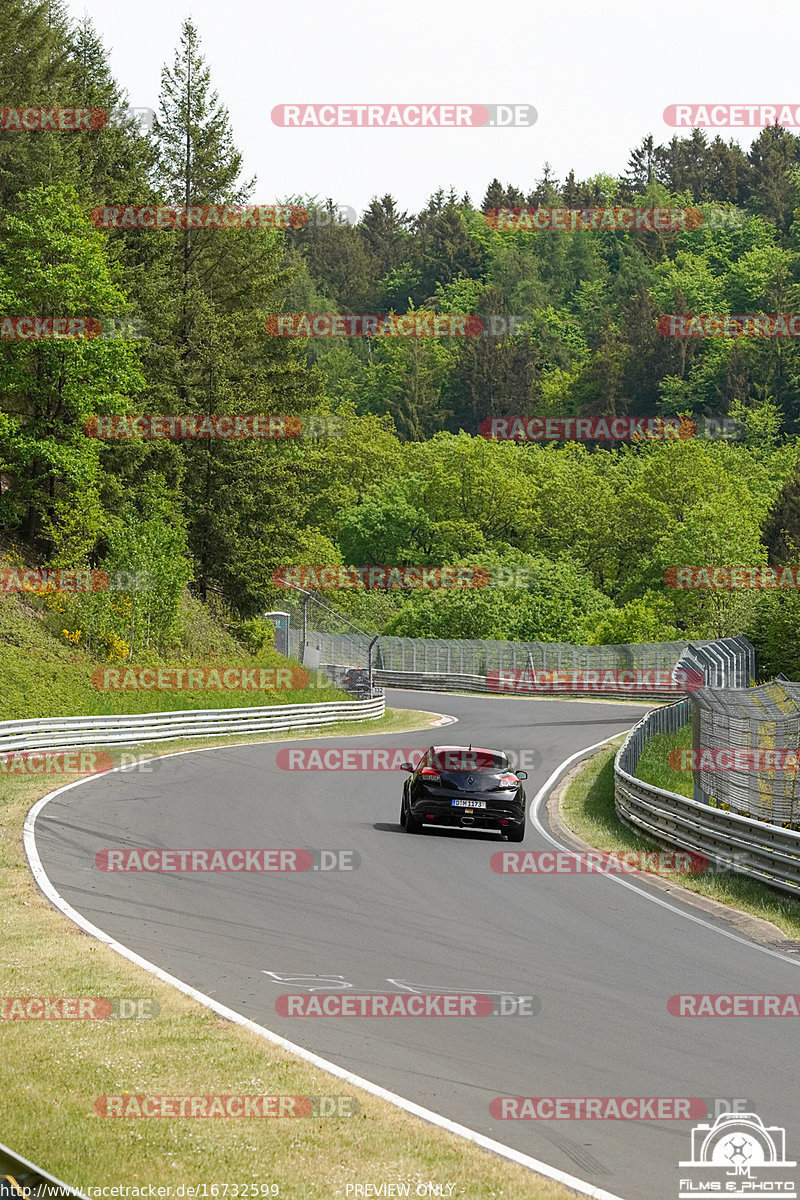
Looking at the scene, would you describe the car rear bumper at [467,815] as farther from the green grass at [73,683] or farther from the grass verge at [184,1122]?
the green grass at [73,683]

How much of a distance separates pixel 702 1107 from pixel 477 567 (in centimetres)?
8699

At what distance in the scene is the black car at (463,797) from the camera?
64.9ft

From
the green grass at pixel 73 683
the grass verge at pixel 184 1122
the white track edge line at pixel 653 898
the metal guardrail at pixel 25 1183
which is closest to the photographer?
the metal guardrail at pixel 25 1183

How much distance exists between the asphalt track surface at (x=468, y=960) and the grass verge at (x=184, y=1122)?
433 millimetres

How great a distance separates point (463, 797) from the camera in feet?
65.1

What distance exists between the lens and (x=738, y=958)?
11.9m

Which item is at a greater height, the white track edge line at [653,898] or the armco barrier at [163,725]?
the white track edge line at [653,898]

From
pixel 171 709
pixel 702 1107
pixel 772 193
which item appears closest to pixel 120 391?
pixel 171 709

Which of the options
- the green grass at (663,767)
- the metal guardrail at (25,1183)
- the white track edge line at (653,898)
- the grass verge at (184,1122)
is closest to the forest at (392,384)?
the green grass at (663,767)

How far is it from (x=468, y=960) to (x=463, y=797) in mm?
8617

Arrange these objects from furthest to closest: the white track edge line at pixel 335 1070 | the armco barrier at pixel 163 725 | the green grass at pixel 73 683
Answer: the green grass at pixel 73 683 < the armco barrier at pixel 163 725 < the white track edge line at pixel 335 1070

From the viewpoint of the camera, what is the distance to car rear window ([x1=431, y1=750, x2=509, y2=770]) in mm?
20156

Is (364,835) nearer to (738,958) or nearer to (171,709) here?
(738,958)

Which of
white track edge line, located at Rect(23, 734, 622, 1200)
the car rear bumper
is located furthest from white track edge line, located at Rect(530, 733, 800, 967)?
white track edge line, located at Rect(23, 734, 622, 1200)
